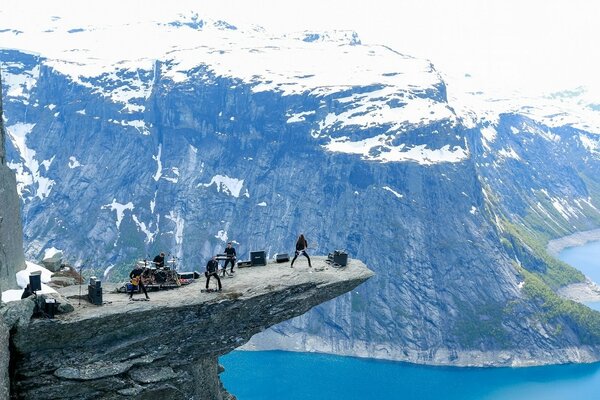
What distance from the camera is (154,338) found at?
Answer: 40875mm

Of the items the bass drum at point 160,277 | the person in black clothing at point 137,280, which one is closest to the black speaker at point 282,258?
the bass drum at point 160,277

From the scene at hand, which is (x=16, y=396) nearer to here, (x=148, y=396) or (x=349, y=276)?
(x=148, y=396)

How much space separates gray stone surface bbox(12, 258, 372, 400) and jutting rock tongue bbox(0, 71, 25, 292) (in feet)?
12.5

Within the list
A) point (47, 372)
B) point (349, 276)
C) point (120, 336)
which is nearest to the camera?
point (47, 372)

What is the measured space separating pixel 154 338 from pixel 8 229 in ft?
45.1

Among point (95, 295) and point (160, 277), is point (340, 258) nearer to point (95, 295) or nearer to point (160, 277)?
point (160, 277)

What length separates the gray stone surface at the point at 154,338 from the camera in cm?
3722

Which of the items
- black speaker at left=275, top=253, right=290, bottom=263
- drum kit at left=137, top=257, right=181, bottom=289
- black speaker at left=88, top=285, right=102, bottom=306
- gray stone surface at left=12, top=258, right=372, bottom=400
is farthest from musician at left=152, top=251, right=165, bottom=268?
black speaker at left=275, top=253, right=290, bottom=263

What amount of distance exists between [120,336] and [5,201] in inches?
537

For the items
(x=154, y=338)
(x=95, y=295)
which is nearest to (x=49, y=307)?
(x=95, y=295)

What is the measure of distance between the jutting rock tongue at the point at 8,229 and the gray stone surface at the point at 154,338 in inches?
150

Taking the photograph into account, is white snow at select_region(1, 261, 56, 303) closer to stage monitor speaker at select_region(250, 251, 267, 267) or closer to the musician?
the musician

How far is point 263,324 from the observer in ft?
152

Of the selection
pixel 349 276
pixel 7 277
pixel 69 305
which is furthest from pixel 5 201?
pixel 349 276
